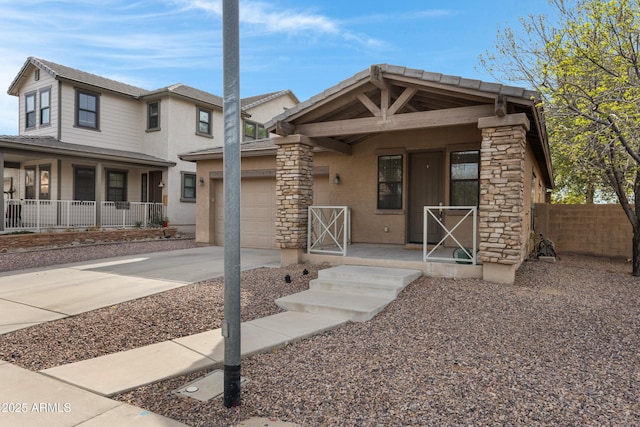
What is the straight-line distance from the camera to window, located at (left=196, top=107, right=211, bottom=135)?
56.8 feet

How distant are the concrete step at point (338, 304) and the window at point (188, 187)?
39.9 ft

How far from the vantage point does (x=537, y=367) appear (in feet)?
11.8

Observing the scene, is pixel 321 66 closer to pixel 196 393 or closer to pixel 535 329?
pixel 535 329

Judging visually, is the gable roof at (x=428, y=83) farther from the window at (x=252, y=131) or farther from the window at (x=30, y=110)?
the window at (x=30, y=110)

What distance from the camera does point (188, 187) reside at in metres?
17.0

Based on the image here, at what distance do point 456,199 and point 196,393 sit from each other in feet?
24.7

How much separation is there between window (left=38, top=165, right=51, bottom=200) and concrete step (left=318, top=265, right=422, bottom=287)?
1344 centimetres

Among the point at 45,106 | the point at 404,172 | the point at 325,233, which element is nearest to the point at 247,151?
the point at 325,233

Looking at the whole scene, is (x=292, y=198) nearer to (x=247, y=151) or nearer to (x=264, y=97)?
(x=247, y=151)

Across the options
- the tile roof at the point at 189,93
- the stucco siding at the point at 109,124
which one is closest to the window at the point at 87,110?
the stucco siding at the point at 109,124

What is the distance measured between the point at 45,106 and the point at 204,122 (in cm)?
591

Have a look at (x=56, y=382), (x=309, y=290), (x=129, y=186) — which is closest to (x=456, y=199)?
(x=309, y=290)

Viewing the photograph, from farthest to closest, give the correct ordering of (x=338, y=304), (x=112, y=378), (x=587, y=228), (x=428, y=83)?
1. (x=587, y=228)
2. (x=428, y=83)
3. (x=338, y=304)
4. (x=112, y=378)

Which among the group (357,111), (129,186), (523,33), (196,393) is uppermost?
(523,33)
